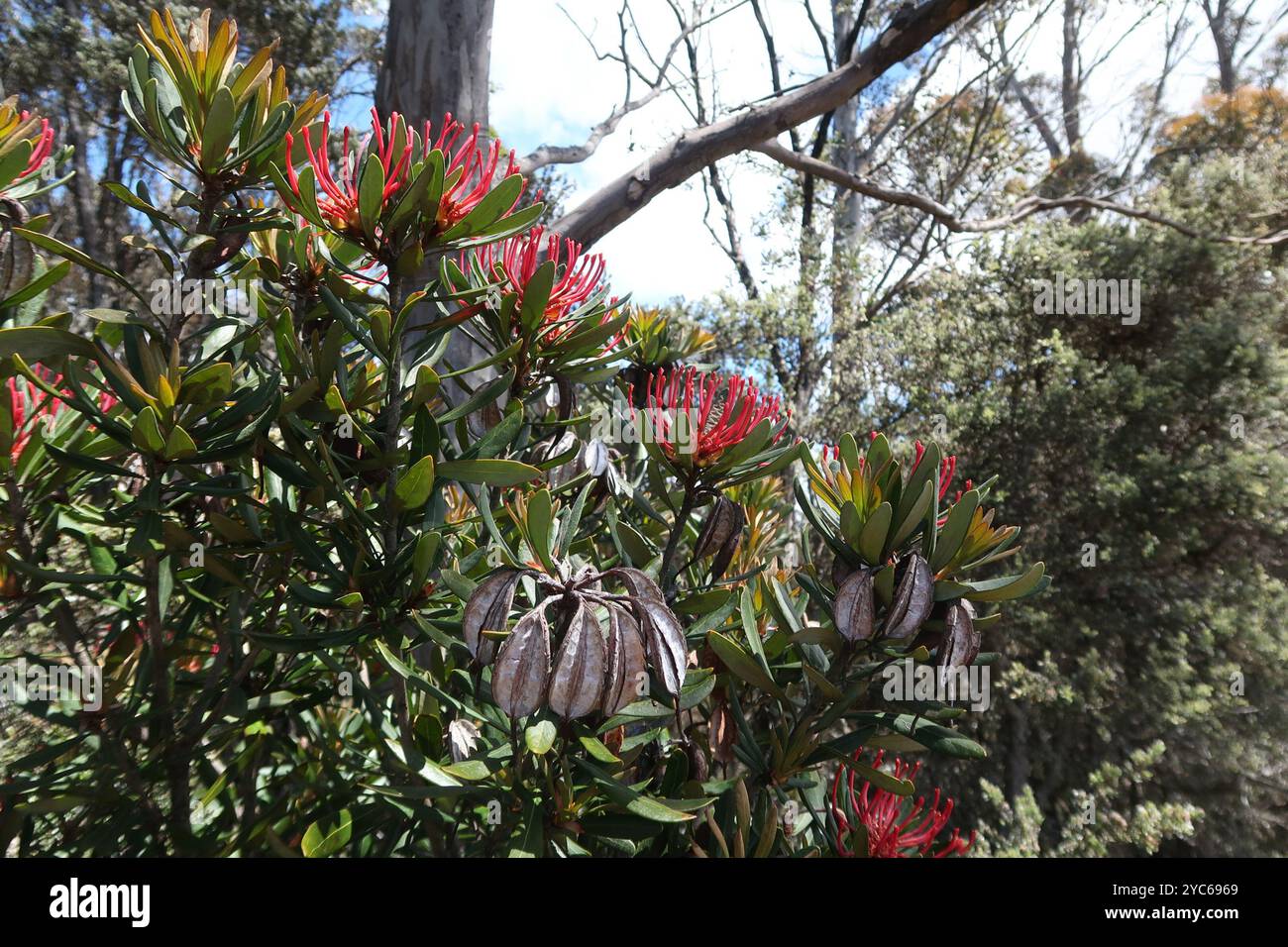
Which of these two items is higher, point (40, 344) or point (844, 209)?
point (844, 209)

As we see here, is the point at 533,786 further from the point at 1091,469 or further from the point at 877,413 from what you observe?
the point at 877,413

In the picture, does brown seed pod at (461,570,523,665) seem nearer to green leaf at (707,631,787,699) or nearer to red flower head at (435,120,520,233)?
green leaf at (707,631,787,699)

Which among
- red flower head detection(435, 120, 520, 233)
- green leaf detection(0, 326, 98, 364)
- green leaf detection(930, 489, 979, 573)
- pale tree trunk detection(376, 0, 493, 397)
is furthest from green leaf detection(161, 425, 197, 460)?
pale tree trunk detection(376, 0, 493, 397)

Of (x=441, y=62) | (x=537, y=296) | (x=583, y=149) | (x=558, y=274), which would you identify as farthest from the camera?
(x=583, y=149)

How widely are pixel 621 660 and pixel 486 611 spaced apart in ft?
0.46

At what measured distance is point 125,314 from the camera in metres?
0.83

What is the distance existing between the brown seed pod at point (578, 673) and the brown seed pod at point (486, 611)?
0.26 feet

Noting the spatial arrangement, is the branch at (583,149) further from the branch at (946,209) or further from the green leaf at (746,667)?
the green leaf at (746,667)

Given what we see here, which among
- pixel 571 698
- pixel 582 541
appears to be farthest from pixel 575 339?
pixel 571 698

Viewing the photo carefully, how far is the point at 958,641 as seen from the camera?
84cm

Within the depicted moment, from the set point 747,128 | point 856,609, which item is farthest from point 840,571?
point 747,128

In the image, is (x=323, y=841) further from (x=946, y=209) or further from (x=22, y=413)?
(x=946, y=209)

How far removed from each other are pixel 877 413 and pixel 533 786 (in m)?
4.02

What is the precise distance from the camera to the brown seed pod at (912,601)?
815 millimetres
